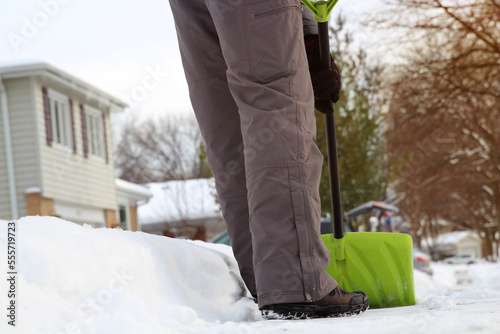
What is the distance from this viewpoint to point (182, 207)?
145 feet

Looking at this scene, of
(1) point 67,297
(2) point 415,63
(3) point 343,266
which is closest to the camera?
(1) point 67,297

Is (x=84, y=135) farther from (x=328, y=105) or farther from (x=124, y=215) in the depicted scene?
(x=328, y=105)

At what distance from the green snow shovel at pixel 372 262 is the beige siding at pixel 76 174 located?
599 inches

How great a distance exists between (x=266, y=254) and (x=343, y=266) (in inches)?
38.5

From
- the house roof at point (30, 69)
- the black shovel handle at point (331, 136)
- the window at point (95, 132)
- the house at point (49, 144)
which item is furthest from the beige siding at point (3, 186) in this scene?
the black shovel handle at point (331, 136)

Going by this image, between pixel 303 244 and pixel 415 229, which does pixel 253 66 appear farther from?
pixel 415 229

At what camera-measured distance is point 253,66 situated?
2318mm

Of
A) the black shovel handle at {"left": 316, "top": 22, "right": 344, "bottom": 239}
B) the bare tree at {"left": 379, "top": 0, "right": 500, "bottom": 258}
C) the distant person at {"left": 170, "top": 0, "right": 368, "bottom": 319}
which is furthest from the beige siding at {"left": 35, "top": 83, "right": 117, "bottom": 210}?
the distant person at {"left": 170, "top": 0, "right": 368, "bottom": 319}

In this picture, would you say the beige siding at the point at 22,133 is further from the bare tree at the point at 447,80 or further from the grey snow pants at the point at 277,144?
the grey snow pants at the point at 277,144

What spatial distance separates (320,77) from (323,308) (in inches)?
38.9

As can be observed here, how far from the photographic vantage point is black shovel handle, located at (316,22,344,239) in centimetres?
282

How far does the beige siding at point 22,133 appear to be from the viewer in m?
17.5

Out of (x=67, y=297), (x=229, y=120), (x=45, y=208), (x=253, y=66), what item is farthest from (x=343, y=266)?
(x=45, y=208)

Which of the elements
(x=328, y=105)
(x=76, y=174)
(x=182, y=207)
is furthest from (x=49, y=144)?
(x=182, y=207)
